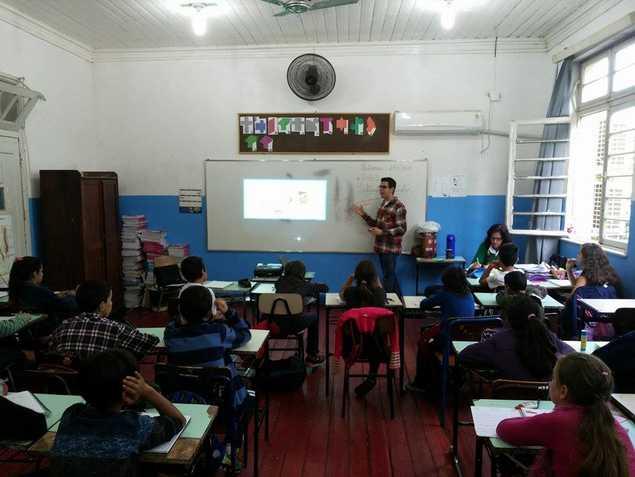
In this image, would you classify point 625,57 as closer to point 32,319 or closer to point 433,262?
point 433,262

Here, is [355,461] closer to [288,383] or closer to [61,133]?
[288,383]

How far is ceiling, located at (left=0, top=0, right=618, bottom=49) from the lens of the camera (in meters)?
4.54

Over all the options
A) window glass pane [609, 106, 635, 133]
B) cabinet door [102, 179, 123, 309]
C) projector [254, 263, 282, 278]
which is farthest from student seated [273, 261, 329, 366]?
window glass pane [609, 106, 635, 133]

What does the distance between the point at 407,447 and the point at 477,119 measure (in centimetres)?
414

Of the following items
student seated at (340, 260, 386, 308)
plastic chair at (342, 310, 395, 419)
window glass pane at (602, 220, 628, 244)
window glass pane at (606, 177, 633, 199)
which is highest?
window glass pane at (606, 177, 633, 199)

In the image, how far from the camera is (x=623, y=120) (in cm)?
438

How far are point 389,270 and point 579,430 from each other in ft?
14.2

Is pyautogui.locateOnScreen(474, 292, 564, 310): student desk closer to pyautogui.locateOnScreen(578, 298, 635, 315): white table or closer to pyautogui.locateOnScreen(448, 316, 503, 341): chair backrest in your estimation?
pyautogui.locateOnScreen(578, 298, 635, 315): white table

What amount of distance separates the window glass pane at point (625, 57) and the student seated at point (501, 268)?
6.66 ft

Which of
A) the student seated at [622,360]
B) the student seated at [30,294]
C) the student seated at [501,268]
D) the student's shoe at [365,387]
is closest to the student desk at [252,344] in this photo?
the student seated at [30,294]

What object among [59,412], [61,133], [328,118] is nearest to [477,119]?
[328,118]

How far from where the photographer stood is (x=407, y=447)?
285 cm

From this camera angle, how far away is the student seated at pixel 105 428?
1392mm

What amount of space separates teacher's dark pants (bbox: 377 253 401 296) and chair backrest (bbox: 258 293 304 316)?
2.34 metres
